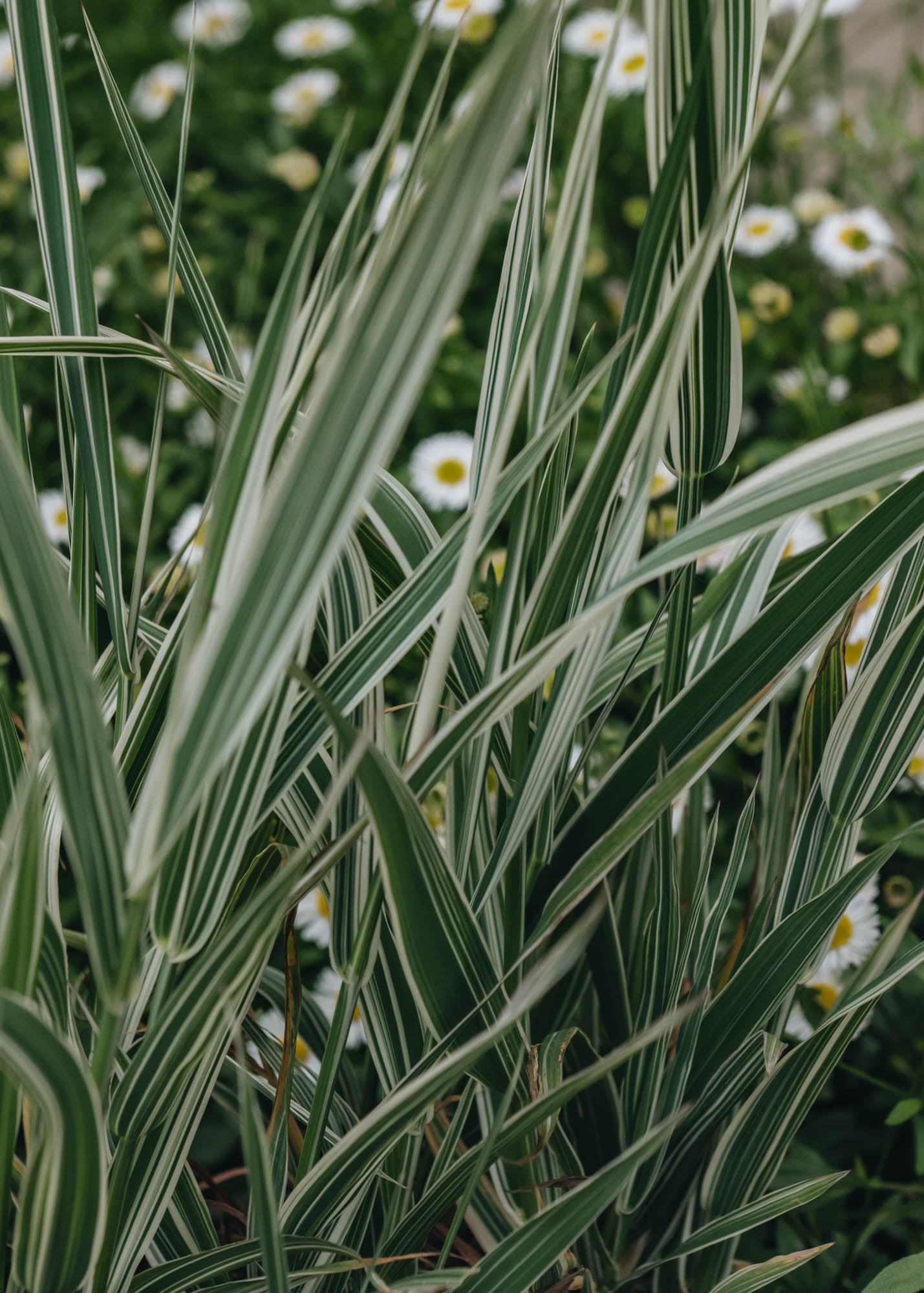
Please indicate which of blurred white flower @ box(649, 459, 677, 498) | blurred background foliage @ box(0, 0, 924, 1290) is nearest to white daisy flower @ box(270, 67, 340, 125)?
blurred background foliage @ box(0, 0, 924, 1290)

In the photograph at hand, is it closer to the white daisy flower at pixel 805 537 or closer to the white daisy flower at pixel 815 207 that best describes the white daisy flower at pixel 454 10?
the white daisy flower at pixel 815 207

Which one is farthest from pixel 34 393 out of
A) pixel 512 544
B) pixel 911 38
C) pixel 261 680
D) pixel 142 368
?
pixel 911 38

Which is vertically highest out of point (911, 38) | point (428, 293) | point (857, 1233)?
point (911, 38)

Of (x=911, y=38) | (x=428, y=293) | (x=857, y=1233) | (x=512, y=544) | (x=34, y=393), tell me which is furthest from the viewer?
(x=911, y=38)

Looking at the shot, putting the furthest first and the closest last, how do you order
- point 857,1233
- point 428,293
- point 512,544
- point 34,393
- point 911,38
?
point 911,38 → point 34,393 → point 857,1233 → point 512,544 → point 428,293

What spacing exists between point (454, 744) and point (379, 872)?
0.05 m

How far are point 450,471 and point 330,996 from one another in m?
0.55

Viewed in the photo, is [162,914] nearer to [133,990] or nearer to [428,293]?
[133,990]

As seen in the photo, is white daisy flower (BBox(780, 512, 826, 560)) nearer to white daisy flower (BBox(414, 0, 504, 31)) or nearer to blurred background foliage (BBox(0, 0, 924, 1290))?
blurred background foliage (BBox(0, 0, 924, 1290))

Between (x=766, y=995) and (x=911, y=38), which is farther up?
(x=911, y=38)

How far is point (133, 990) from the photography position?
0.31 meters

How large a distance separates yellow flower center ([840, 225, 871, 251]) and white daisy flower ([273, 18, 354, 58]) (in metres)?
0.83

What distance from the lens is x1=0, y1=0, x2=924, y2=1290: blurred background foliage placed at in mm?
707

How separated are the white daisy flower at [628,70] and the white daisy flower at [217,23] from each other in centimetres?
72
